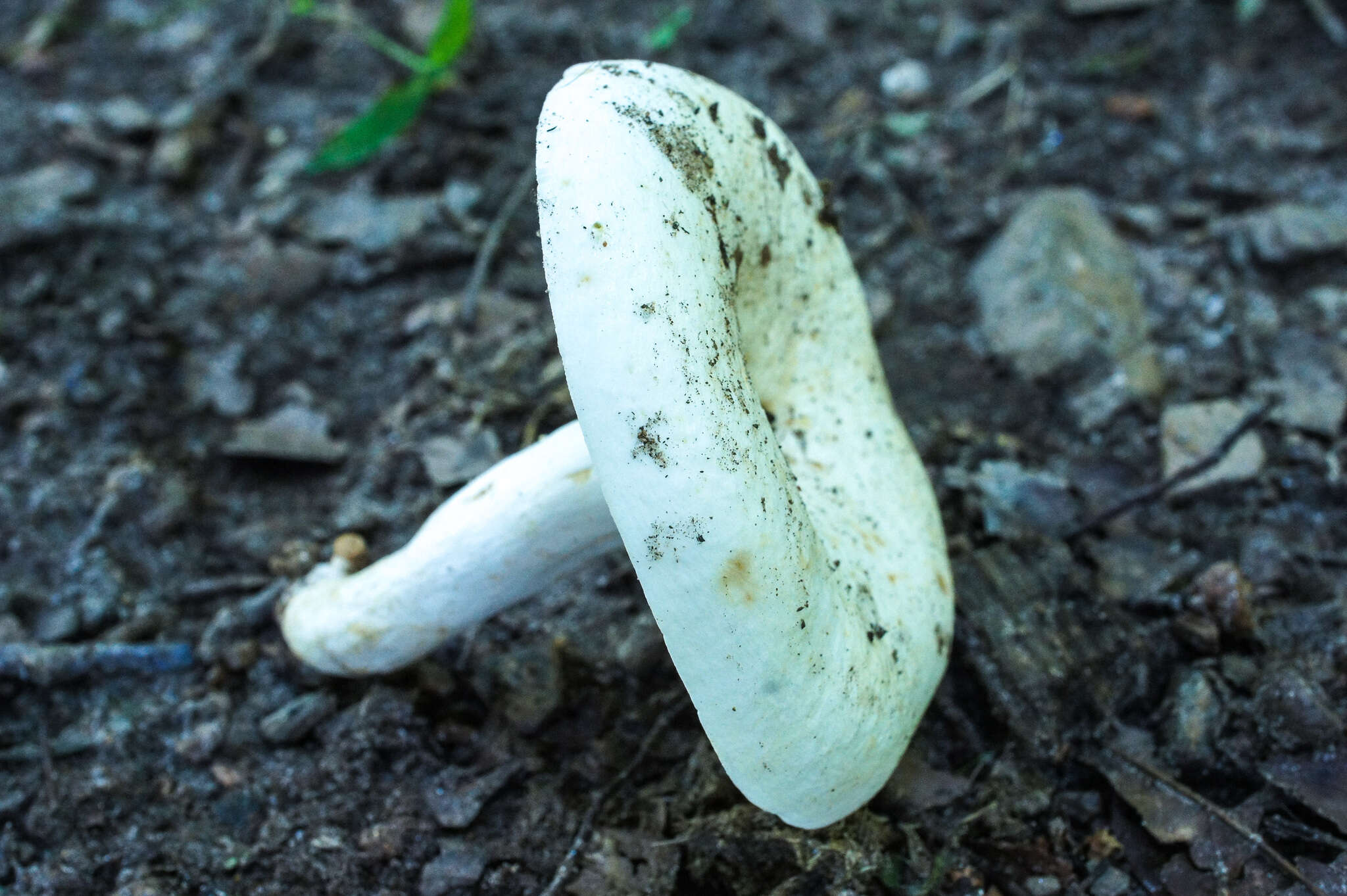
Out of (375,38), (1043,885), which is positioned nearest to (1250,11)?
(375,38)

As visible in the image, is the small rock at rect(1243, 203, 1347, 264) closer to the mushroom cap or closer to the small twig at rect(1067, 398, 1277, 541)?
the small twig at rect(1067, 398, 1277, 541)

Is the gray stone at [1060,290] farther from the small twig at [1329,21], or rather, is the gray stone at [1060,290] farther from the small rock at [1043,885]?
the small rock at [1043,885]

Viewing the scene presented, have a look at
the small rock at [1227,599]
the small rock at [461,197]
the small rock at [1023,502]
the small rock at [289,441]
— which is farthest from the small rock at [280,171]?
the small rock at [1227,599]

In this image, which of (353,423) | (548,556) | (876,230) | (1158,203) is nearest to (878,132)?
(876,230)

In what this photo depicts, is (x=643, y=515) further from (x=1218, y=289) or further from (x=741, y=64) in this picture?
(x=741, y=64)

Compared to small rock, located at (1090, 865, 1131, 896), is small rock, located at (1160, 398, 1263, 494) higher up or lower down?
higher up

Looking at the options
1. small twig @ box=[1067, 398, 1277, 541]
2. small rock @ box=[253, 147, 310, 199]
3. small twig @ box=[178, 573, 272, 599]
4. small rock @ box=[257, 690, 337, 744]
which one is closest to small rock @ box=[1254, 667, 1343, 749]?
small twig @ box=[1067, 398, 1277, 541]

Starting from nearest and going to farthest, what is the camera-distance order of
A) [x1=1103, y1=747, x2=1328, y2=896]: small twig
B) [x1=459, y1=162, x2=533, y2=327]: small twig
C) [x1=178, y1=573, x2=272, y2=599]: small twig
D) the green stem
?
[x1=1103, y1=747, x2=1328, y2=896]: small twig < [x1=178, y1=573, x2=272, y2=599]: small twig < [x1=459, y1=162, x2=533, y2=327]: small twig < the green stem
